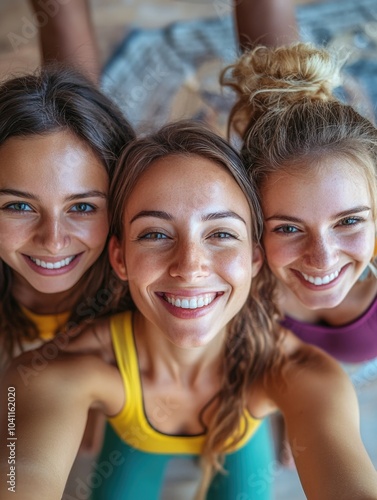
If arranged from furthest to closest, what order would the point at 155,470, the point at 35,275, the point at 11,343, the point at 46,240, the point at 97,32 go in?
the point at 97,32, the point at 11,343, the point at 155,470, the point at 35,275, the point at 46,240

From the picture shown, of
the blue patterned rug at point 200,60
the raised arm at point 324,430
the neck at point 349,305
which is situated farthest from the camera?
the blue patterned rug at point 200,60

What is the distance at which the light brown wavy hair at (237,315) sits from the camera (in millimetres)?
1127

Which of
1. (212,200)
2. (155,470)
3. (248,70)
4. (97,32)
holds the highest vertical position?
(97,32)

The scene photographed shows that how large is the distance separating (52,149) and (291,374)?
62 cm

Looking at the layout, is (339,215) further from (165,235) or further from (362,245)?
(165,235)

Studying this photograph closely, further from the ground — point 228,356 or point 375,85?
point 375,85

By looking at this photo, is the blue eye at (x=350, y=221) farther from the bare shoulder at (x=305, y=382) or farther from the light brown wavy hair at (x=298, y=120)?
the bare shoulder at (x=305, y=382)

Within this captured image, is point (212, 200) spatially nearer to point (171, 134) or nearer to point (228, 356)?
point (171, 134)

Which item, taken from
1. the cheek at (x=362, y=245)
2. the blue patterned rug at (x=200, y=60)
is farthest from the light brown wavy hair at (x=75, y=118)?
the blue patterned rug at (x=200, y=60)

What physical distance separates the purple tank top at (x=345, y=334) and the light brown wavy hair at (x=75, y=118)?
1.41 feet

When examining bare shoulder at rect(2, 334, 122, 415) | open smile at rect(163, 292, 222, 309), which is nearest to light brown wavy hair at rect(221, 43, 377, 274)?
open smile at rect(163, 292, 222, 309)

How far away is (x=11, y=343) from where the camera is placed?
4.87 feet

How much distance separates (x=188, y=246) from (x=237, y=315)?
29 centimetres

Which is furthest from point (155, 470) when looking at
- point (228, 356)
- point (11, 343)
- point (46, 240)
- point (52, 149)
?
point (52, 149)
